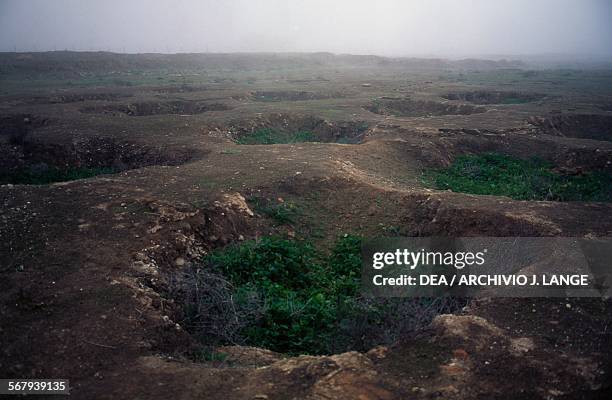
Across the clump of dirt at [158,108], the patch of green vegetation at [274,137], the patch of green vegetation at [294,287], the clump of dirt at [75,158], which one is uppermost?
the clump of dirt at [158,108]

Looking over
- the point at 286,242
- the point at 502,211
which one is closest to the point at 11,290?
the point at 286,242

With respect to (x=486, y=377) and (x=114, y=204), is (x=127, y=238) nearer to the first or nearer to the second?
(x=114, y=204)

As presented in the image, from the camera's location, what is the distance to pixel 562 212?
21.4 ft

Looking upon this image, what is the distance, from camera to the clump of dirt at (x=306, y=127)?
13.3 metres

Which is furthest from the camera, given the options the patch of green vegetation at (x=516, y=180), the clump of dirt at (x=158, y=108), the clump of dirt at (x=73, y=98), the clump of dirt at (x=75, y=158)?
the clump of dirt at (x=73, y=98)

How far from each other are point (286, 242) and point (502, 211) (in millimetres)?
3345

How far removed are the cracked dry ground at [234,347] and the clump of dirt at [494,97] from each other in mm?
14305

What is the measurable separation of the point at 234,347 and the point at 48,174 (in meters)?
8.46

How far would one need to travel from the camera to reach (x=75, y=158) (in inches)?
435

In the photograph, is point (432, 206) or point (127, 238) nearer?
point (127, 238)

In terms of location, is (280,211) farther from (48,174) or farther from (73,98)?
(73,98)

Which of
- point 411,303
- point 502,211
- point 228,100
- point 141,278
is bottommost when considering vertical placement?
point 411,303

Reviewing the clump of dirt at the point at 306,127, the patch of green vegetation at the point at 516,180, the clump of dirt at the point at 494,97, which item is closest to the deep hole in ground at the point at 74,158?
the clump of dirt at the point at 306,127

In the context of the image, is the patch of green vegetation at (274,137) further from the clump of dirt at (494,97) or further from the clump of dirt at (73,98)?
the clump of dirt at (494,97)
